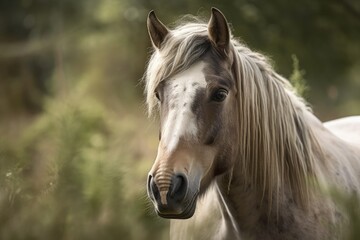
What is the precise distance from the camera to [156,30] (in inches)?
161

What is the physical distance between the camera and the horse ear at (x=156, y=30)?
13.4ft

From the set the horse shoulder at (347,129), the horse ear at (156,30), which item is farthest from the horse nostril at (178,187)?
the horse shoulder at (347,129)

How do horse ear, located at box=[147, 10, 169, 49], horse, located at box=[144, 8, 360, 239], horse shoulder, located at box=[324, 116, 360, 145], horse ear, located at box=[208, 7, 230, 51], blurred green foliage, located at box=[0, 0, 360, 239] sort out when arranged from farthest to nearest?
horse shoulder, located at box=[324, 116, 360, 145] → horse ear, located at box=[147, 10, 169, 49] → horse ear, located at box=[208, 7, 230, 51] → horse, located at box=[144, 8, 360, 239] → blurred green foliage, located at box=[0, 0, 360, 239]

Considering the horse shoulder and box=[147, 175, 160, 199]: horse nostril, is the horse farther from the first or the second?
the horse shoulder

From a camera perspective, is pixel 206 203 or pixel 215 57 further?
pixel 206 203

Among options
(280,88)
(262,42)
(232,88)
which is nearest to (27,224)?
(232,88)

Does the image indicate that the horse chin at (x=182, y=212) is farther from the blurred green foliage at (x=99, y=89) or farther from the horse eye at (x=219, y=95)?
the horse eye at (x=219, y=95)

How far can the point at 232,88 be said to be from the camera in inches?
150

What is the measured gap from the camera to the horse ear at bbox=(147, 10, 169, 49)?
4.07 m

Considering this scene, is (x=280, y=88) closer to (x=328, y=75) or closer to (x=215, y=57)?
(x=215, y=57)

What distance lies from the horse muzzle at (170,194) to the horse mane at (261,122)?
1.72 feet

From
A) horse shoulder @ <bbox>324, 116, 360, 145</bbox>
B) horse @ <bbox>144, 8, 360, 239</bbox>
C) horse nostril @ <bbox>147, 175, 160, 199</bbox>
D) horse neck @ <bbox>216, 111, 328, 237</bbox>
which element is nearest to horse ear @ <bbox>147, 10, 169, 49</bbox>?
horse @ <bbox>144, 8, 360, 239</bbox>

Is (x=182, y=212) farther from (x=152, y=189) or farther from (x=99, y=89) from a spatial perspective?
(x=99, y=89)

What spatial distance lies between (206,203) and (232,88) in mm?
726
